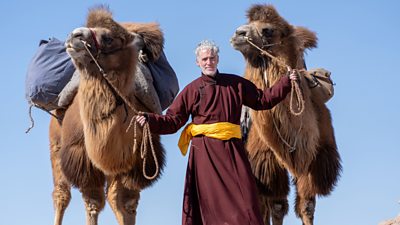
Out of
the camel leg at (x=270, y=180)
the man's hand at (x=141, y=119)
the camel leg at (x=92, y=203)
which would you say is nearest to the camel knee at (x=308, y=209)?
Answer: the camel leg at (x=270, y=180)

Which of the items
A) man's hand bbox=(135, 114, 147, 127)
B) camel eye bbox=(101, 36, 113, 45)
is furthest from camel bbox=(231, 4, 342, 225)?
man's hand bbox=(135, 114, 147, 127)

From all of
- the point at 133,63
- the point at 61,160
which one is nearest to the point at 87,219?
the point at 61,160

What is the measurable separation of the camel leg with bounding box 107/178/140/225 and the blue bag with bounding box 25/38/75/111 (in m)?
1.18

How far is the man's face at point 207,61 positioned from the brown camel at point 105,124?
0.87 metres

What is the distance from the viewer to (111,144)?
8406mm

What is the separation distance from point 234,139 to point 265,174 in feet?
5.61

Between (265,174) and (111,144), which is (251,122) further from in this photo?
(111,144)

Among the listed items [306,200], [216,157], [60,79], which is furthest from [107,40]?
[306,200]

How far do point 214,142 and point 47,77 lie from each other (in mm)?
2917

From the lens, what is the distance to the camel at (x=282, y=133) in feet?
28.5

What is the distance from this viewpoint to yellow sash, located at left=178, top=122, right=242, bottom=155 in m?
7.24

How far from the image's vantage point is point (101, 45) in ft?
27.6

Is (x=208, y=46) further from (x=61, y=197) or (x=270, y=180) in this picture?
A: (x=61, y=197)

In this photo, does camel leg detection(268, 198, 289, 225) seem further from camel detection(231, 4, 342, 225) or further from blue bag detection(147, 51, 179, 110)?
blue bag detection(147, 51, 179, 110)
